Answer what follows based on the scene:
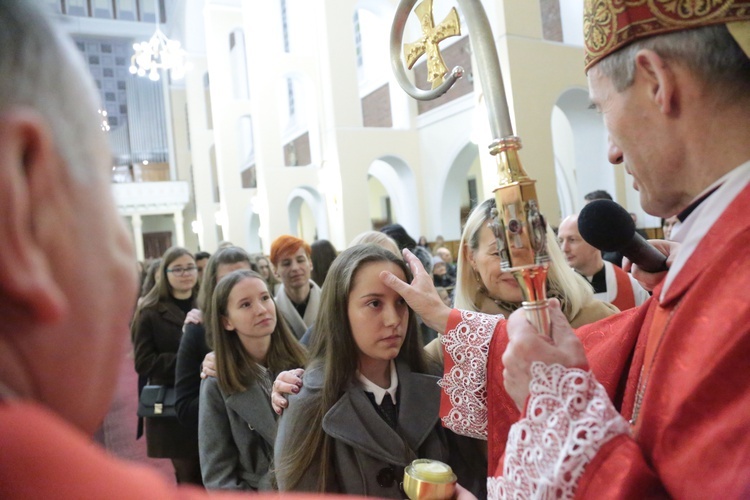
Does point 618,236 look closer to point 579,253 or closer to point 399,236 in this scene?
point 579,253

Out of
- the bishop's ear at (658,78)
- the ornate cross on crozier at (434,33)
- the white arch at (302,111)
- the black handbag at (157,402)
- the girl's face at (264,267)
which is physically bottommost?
the black handbag at (157,402)

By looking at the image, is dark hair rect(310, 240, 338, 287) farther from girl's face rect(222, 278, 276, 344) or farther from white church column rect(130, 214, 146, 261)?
white church column rect(130, 214, 146, 261)

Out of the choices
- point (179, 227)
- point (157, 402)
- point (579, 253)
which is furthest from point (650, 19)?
point (179, 227)

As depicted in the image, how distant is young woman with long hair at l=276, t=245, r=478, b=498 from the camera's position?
1.74 metres

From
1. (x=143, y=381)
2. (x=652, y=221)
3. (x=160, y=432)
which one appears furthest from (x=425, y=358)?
(x=652, y=221)

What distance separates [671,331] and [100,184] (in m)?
0.84

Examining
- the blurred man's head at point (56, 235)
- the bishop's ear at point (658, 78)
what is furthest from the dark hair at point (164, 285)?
the blurred man's head at point (56, 235)

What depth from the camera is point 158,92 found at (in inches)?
989

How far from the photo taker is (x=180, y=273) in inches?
160

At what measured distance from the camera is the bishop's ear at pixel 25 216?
15.0 inches

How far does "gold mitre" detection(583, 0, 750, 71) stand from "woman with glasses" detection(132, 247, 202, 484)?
118 inches

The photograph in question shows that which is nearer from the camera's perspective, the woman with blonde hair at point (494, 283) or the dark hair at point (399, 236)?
the woman with blonde hair at point (494, 283)

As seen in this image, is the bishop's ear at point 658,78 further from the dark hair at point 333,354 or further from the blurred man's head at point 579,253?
the blurred man's head at point 579,253

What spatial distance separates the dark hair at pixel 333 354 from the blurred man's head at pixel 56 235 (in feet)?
4.53
